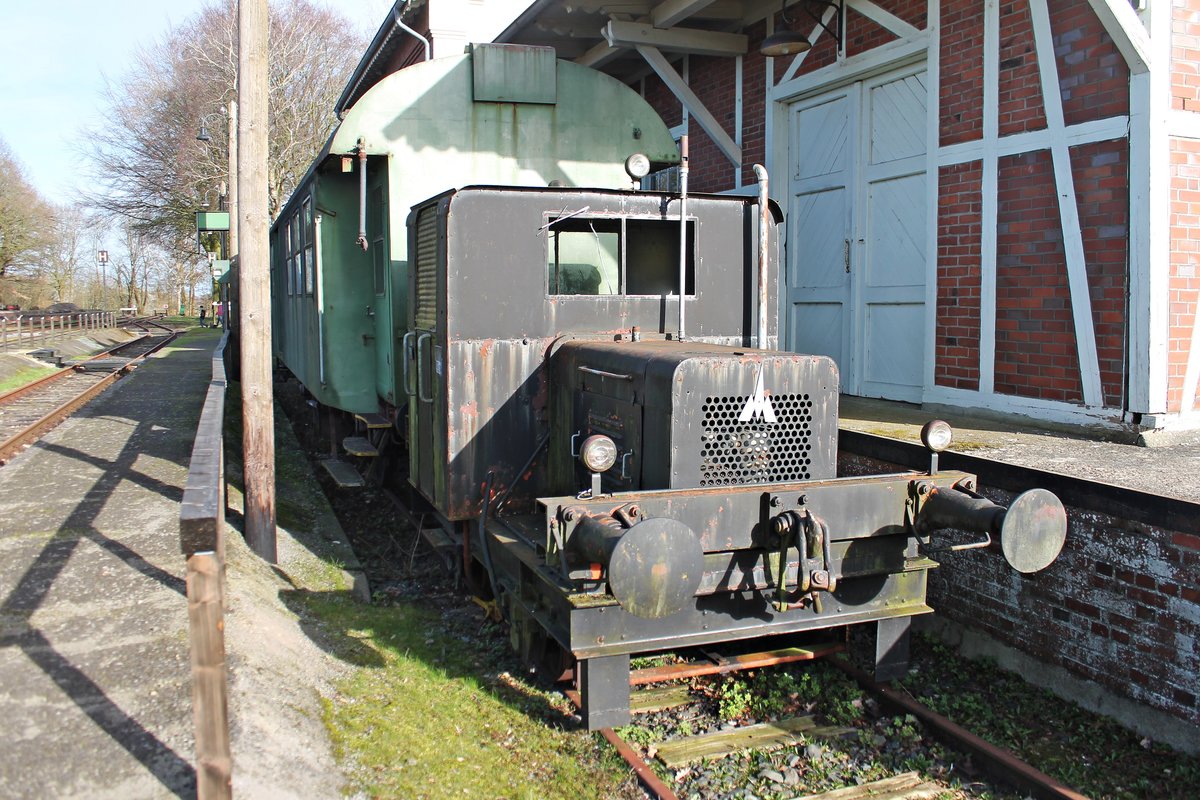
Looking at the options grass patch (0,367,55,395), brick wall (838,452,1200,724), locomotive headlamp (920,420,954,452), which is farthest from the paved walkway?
grass patch (0,367,55,395)

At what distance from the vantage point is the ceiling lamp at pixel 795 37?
8.38m

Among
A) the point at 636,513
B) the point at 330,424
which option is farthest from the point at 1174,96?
the point at 330,424

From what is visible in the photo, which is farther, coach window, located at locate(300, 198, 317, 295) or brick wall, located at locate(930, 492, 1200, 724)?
coach window, located at locate(300, 198, 317, 295)

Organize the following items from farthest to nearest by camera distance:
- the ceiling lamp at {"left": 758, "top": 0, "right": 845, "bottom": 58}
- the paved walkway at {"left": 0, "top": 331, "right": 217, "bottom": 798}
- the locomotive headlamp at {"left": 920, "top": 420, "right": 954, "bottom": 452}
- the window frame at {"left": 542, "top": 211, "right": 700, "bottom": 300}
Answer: the ceiling lamp at {"left": 758, "top": 0, "right": 845, "bottom": 58}
the window frame at {"left": 542, "top": 211, "right": 700, "bottom": 300}
the locomotive headlamp at {"left": 920, "top": 420, "right": 954, "bottom": 452}
the paved walkway at {"left": 0, "top": 331, "right": 217, "bottom": 798}

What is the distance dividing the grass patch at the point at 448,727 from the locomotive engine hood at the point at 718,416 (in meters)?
1.19

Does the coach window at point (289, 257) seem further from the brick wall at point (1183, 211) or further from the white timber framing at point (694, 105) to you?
the brick wall at point (1183, 211)

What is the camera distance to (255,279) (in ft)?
22.8

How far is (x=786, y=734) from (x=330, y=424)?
7.04 m

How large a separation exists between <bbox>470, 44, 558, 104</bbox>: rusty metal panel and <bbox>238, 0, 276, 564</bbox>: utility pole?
1560mm

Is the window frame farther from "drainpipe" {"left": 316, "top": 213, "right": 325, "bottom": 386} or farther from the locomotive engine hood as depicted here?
"drainpipe" {"left": 316, "top": 213, "right": 325, "bottom": 386}

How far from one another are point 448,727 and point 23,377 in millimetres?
18416

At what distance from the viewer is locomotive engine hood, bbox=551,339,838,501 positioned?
14.0 feet

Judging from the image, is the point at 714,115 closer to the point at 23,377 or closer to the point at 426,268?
the point at 426,268

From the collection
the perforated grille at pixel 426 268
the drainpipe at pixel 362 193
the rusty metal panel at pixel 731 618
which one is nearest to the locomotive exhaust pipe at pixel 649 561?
the rusty metal panel at pixel 731 618
